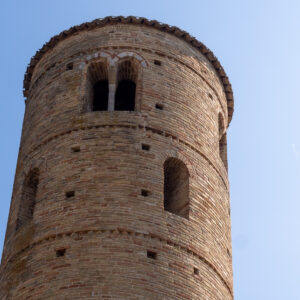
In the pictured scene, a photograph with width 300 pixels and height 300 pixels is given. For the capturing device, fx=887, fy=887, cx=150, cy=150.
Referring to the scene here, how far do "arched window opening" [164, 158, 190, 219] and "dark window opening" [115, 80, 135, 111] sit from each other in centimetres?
277

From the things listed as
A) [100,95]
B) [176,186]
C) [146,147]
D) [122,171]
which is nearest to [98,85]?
[100,95]

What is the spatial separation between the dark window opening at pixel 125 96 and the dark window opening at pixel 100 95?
1.02 feet

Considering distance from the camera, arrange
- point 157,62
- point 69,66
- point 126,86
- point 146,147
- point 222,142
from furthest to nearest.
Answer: point 222,142, point 126,86, point 69,66, point 157,62, point 146,147

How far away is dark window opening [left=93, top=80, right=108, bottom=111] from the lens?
861 inches

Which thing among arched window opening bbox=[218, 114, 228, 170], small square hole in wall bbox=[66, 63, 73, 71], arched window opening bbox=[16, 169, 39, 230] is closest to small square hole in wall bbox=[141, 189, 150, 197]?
arched window opening bbox=[16, 169, 39, 230]

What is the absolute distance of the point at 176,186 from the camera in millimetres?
19734

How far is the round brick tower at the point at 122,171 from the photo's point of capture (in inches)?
677

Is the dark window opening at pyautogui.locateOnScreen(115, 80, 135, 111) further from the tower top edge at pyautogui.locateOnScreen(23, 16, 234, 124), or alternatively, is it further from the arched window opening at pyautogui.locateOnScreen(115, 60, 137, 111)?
the tower top edge at pyautogui.locateOnScreen(23, 16, 234, 124)

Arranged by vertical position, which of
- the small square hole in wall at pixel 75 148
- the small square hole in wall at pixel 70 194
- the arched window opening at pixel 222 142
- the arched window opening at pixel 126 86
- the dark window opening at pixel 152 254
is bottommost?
the dark window opening at pixel 152 254

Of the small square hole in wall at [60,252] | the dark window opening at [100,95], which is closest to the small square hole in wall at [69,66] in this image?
the dark window opening at [100,95]

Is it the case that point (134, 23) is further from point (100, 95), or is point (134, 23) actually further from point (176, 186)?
point (176, 186)

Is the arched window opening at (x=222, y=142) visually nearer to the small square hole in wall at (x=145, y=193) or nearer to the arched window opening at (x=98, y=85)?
the arched window opening at (x=98, y=85)

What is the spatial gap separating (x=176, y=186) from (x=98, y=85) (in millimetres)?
3830

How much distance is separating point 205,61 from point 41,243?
25.2ft
